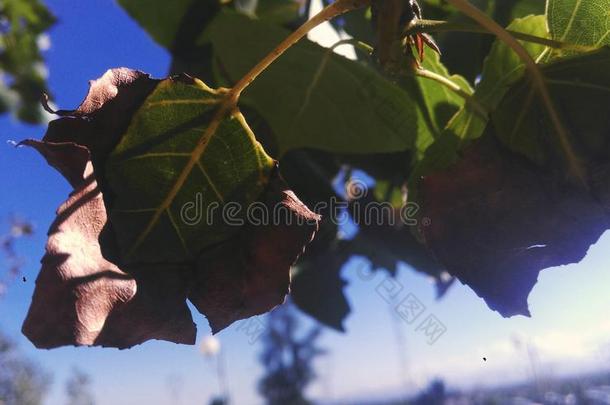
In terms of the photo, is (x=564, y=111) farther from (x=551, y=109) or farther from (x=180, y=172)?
(x=180, y=172)

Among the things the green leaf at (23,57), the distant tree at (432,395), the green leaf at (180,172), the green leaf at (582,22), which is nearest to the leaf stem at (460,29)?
the green leaf at (582,22)

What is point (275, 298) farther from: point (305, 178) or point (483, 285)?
point (305, 178)

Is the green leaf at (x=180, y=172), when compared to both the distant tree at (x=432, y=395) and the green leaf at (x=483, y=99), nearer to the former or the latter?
the green leaf at (x=483, y=99)

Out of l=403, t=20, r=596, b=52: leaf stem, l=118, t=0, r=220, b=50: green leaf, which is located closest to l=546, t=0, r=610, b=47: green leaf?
l=403, t=20, r=596, b=52: leaf stem

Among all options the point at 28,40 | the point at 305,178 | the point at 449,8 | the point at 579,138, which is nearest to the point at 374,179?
the point at 305,178

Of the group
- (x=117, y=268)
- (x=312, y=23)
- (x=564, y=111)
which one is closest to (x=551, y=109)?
(x=564, y=111)

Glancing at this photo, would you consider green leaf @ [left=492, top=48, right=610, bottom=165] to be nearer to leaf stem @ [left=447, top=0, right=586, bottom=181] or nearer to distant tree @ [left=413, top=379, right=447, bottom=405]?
leaf stem @ [left=447, top=0, right=586, bottom=181]
